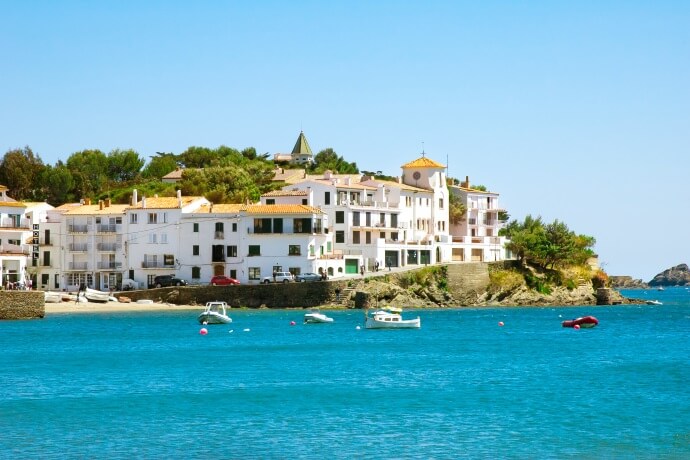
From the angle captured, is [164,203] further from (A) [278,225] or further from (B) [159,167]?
(B) [159,167]

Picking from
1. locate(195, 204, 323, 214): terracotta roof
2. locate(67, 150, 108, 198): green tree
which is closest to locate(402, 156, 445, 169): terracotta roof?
locate(195, 204, 323, 214): terracotta roof

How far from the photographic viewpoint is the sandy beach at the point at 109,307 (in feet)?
352

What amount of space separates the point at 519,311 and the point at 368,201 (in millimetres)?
21054

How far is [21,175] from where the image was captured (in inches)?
6250

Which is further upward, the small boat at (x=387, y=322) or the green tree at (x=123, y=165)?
the green tree at (x=123, y=165)

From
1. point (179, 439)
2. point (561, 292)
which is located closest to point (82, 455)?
point (179, 439)

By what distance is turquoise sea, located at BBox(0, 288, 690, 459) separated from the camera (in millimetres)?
38531

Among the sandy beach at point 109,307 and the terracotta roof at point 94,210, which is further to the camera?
the terracotta roof at point 94,210

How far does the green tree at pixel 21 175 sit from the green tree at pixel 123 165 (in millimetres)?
14997

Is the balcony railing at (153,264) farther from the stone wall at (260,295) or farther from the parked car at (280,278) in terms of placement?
the parked car at (280,278)

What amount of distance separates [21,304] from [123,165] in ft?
278

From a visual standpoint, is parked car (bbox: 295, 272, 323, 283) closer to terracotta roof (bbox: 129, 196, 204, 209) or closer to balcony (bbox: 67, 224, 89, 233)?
terracotta roof (bbox: 129, 196, 204, 209)

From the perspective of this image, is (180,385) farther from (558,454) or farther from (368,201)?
(368,201)

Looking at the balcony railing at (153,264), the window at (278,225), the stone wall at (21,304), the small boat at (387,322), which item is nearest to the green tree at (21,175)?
the balcony railing at (153,264)
